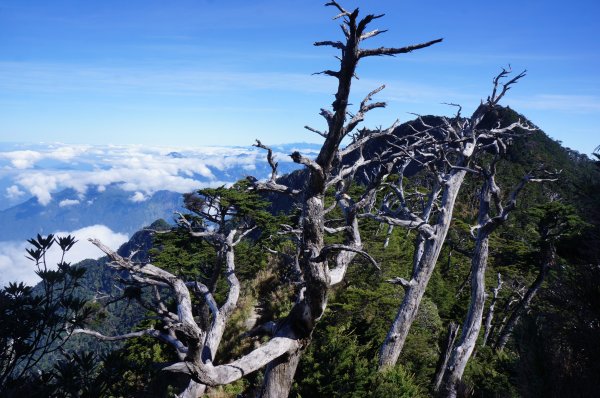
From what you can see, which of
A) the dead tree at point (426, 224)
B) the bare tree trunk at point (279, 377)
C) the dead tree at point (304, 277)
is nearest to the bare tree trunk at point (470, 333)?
the dead tree at point (426, 224)

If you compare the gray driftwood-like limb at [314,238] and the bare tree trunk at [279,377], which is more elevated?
the gray driftwood-like limb at [314,238]

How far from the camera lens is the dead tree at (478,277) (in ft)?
31.2

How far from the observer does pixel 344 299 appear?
1128 centimetres

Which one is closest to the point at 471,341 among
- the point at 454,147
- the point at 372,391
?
the point at 372,391

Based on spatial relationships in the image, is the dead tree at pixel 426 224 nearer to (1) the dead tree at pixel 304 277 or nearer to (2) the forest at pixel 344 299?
(2) the forest at pixel 344 299

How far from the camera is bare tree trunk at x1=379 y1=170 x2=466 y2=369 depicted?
→ 9797mm

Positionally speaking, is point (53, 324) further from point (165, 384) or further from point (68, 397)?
point (165, 384)

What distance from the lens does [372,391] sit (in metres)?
8.16

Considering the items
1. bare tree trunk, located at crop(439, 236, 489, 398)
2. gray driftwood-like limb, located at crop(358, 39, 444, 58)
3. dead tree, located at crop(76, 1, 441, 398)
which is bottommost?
bare tree trunk, located at crop(439, 236, 489, 398)

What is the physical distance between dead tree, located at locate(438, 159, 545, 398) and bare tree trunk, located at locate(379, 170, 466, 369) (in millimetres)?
876

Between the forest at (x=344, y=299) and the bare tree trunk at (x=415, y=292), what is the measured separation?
0.13 ft

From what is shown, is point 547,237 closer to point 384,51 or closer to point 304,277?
point 304,277

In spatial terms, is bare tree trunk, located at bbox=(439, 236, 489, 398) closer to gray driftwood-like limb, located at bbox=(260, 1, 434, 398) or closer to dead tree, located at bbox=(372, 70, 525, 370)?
dead tree, located at bbox=(372, 70, 525, 370)

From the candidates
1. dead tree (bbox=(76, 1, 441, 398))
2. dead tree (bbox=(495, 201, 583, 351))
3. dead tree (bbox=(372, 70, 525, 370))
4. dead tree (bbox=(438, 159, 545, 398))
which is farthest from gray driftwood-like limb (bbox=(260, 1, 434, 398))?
dead tree (bbox=(495, 201, 583, 351))
